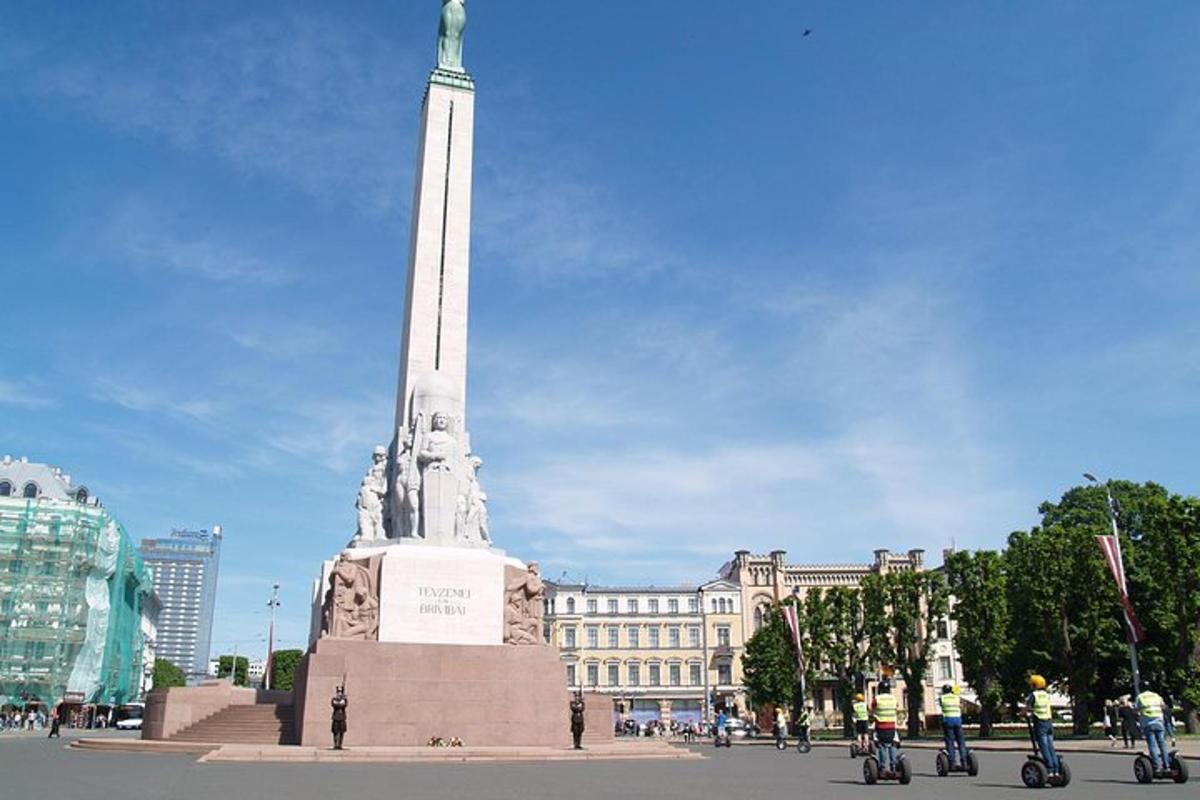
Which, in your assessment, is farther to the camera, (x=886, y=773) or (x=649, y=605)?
(x=649, y=605)

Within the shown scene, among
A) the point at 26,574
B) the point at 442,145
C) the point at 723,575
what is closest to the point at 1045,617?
the point at 442,145

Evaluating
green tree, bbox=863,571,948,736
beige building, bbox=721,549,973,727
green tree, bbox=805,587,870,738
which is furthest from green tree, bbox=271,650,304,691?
green tree, bbox=863,571,948,736

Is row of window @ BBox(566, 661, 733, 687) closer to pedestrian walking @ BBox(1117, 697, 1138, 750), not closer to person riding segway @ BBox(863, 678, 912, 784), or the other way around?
pedestrian walking @ BBox(1117, 697, 1138, 750)

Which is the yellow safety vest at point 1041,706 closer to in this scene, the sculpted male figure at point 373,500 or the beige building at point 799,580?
the sculpted male figure at point 373,500

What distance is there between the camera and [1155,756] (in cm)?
1603

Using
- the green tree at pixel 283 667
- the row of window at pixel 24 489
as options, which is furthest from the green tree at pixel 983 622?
the row of window at pixel 24 489

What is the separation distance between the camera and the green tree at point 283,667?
88.9 m

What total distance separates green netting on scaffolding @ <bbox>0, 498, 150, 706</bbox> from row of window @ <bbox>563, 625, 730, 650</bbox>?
36.2m

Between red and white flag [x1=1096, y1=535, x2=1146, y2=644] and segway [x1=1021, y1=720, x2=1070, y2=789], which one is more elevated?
red and white flag [x1=1096, y1=535, x2=1146, y2=644]

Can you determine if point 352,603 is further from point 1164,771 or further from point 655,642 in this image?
point 655,642

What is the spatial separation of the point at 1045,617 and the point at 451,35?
3431 cm

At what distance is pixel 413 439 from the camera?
29.9 metres

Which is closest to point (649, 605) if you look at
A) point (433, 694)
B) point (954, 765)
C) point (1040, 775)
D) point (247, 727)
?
point (247, 727)

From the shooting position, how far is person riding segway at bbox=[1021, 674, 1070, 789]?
14.7 metres
